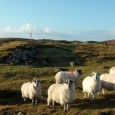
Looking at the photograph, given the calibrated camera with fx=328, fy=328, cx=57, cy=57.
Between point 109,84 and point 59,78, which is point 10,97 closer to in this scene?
point 59,78

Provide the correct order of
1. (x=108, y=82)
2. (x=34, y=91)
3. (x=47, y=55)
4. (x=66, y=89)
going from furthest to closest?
(x=47, y=55), (x=108, y=82), (x=34, y=91), (x=66, y=89)

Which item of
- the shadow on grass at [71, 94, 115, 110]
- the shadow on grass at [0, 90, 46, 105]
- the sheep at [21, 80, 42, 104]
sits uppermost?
the sheep at [21, 80, 42, 104]

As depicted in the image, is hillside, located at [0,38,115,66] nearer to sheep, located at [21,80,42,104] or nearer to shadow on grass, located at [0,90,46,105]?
shadow on grass, located at [0,90,46,105]

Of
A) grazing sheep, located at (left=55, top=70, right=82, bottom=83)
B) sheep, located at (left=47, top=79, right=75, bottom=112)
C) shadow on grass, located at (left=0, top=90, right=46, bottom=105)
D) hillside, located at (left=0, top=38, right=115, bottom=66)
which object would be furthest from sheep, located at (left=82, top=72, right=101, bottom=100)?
hillside, located at (left=0, top=38, right=115, bottom=66)

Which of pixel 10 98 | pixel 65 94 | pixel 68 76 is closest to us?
pixel 65 94

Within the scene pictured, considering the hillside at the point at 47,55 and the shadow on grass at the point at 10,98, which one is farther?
the hillside at the point at 47,55

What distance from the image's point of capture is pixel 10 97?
31469mm

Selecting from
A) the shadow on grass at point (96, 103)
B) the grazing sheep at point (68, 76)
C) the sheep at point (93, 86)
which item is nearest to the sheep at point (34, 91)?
the shadow on grass at point (96, 103)

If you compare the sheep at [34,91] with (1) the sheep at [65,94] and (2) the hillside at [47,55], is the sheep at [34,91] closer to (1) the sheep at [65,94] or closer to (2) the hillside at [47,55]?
(1) the sheep at [65,94]

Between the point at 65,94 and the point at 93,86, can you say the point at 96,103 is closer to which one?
the point at 93,86

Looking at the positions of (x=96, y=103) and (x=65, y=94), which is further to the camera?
(x=96, y=103)

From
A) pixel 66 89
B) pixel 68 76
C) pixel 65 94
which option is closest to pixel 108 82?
pixel 66 89

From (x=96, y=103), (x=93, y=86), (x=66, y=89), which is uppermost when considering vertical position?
(x=66, y=89)

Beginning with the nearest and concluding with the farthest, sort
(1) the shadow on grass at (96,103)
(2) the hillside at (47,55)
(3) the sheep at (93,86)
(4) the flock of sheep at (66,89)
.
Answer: (4) the flock of sheep at (66,89)
(1) the shadow on grass at (96,103)
(3) the sheep at (93,86)
(2) the hillside at (47,55)
